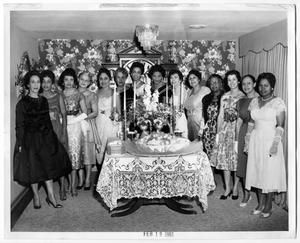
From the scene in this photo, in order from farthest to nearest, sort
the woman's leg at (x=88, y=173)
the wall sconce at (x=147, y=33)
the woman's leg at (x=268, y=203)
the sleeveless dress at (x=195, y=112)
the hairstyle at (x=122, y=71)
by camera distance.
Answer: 1. the hairstyle at (x=122, y=71)
2. the woman's leg at (x=88, y=173)
3. the sleeveless dress at (x=195, y=112)
4. the wall sconce at (x=147, y=33)
5. the woman's leg at (x=268, y=203)

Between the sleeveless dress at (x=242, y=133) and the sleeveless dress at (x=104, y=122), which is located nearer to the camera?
the sleeveless dress at (x=242, y=133)

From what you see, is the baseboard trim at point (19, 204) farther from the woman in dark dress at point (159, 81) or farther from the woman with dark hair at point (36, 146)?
the woman in dark dress at point (159, 81)

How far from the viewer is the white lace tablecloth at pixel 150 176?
2.77 m

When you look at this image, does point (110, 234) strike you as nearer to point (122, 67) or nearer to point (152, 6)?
point (152, 6)

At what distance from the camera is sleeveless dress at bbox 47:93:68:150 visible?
326 cm

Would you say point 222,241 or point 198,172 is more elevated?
point 198,172

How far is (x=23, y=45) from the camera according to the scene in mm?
2910

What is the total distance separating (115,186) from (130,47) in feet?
6.42

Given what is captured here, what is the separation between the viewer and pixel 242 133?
3.18 m

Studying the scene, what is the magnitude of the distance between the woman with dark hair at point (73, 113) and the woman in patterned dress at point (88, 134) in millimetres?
69

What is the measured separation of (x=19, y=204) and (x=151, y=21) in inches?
64.0

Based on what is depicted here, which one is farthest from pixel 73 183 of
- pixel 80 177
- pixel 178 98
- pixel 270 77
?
pixel 270 77

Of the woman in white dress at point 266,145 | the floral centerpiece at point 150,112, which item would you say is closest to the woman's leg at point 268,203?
the woman in white dress at point 266,145
